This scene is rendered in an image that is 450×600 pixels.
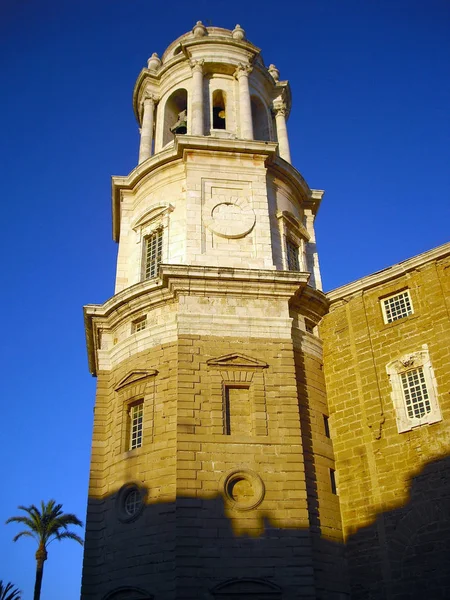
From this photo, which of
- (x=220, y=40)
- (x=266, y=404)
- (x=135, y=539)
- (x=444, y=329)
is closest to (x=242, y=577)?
(x=135, y=539)

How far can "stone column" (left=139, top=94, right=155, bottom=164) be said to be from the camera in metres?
32.5

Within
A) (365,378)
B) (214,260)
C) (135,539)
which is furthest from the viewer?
(214,260)

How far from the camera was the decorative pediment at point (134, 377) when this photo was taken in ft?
77.3

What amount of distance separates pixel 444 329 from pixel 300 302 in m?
5.75

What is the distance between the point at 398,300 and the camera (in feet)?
82.6

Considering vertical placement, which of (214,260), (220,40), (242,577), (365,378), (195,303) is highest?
(220,40)

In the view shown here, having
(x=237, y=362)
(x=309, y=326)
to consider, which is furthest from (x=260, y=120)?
(x=237, y=362)

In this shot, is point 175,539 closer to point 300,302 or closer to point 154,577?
point 154,577

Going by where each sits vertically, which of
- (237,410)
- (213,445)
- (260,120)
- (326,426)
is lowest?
(213,445)

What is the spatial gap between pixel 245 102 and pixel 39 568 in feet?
93.2

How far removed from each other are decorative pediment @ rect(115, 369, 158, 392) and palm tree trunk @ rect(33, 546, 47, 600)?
1770 cm

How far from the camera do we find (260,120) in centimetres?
3494

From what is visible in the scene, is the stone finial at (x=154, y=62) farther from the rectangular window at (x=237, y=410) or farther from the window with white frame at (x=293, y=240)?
the rectangular window at (x=237, y=410)

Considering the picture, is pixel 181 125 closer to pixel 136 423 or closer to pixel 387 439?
pixel 136 423
